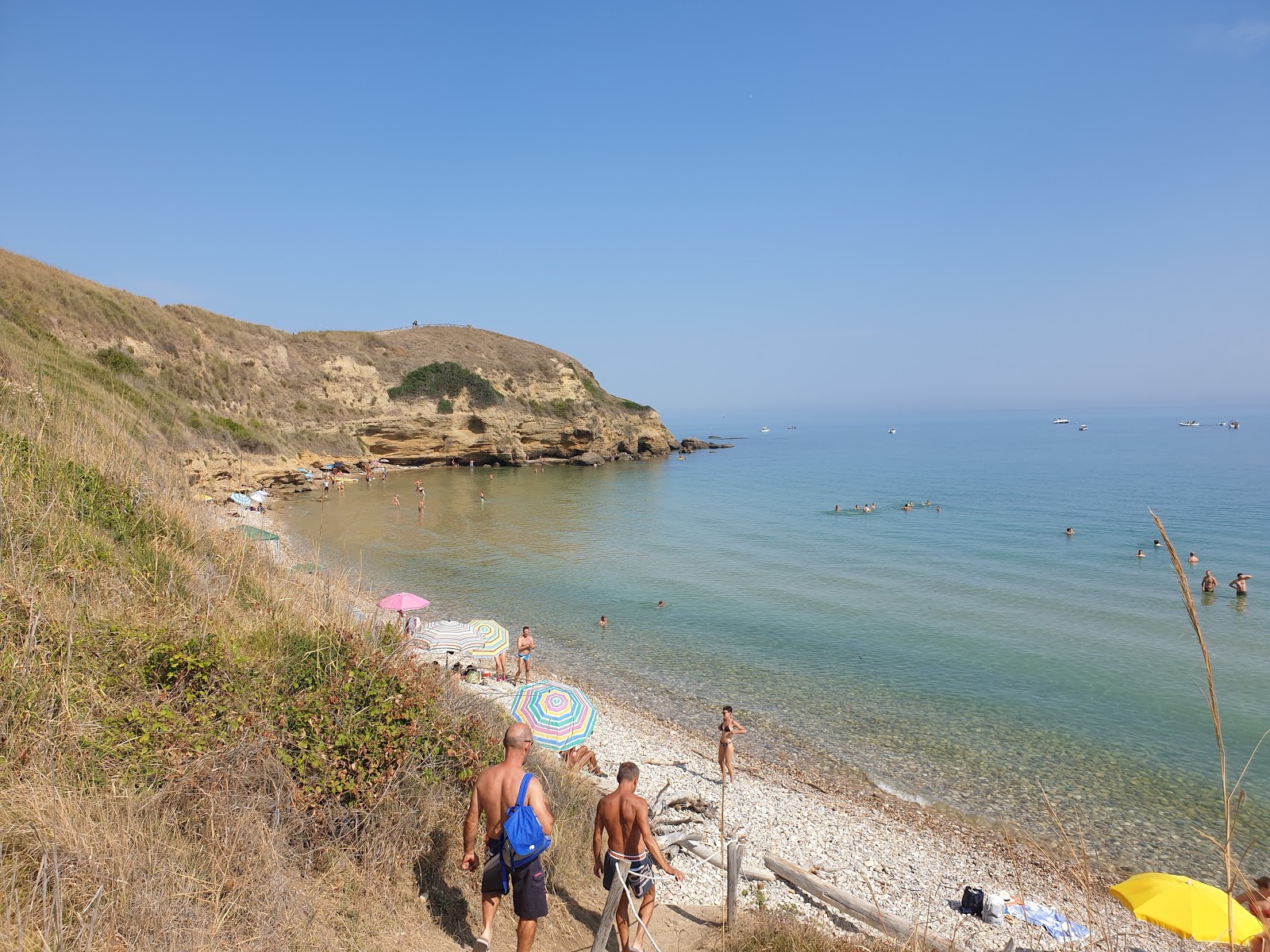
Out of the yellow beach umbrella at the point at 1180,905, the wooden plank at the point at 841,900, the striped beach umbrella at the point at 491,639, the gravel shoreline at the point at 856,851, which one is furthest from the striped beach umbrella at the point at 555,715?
the yellow beach umbrella at the point at 1180,905

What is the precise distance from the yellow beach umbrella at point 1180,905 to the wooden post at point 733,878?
472cm

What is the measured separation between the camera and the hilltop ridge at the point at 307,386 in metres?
32.8

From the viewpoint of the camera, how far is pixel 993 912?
334 inches

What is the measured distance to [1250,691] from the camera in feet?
53.3

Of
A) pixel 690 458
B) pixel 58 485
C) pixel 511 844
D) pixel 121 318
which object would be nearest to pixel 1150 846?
pixel 511 844

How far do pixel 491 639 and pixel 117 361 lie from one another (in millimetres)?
32202

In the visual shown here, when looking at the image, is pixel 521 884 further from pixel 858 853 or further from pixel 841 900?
pixel 858 853

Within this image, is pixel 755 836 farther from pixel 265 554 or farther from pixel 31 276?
pixel 31 276

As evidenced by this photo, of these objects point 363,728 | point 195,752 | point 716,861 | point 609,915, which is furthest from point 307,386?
point 609,915

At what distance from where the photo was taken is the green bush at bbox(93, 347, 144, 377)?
3406 centimetres

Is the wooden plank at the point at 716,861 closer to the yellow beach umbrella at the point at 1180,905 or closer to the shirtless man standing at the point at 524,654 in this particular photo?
the yellow beach umbrella at the point at 1180,905

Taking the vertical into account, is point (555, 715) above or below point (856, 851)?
above

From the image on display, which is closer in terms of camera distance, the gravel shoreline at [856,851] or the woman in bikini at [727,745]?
the gravel shoreline at [856,851]

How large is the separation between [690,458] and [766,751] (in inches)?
2688
